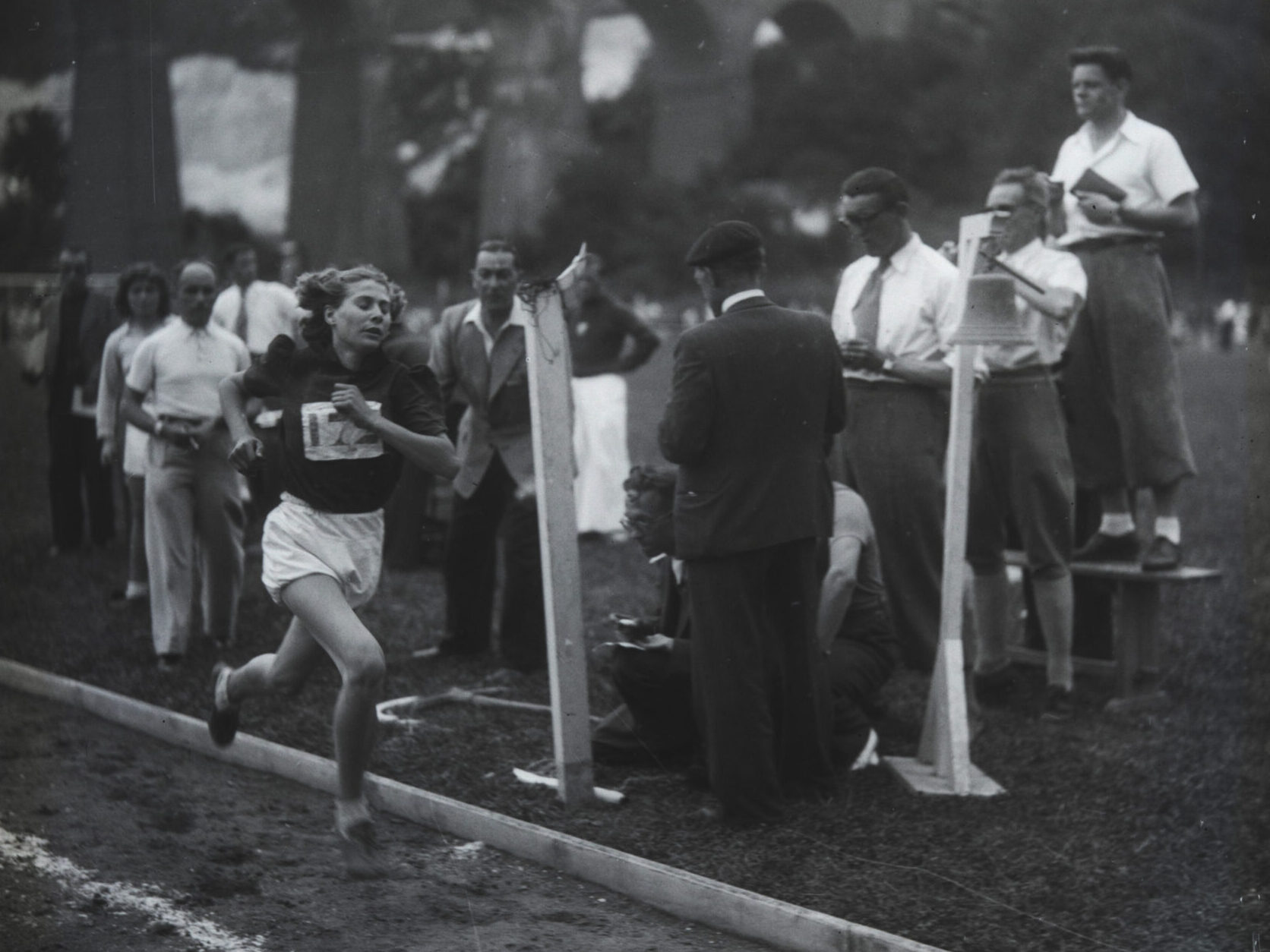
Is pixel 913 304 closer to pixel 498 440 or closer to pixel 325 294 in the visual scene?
pixel 498 440

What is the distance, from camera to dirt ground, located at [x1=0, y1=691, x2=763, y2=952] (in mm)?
5055

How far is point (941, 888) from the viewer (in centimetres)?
529

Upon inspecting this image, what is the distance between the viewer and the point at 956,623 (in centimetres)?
655

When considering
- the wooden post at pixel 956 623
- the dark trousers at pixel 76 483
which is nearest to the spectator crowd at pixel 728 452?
the wooden post at pixel 956 623

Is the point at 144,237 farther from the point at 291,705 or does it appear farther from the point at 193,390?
the point at 291,705

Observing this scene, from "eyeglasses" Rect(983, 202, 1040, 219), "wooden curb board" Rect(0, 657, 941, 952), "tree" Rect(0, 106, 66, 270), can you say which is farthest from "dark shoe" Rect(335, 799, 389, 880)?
"tree" Rect(0, 106, 66, 270)

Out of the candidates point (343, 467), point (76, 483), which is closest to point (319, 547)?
point (343, 467)

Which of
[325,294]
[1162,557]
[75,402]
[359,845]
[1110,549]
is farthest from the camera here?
[75,402]

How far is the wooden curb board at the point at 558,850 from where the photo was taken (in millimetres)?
4930

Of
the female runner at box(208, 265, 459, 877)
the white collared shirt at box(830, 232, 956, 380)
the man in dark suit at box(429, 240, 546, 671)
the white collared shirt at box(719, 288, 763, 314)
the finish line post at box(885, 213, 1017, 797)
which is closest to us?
the female runner at box(208, 265, 459, 877)

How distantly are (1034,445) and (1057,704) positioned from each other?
1209mm

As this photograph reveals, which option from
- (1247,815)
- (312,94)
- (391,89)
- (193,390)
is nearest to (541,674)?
(193,390)

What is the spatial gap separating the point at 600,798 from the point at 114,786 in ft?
6.68

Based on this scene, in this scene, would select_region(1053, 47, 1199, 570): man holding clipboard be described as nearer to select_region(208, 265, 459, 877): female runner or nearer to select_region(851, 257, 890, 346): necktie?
select_region(851, 257, 890, 346): necktie
